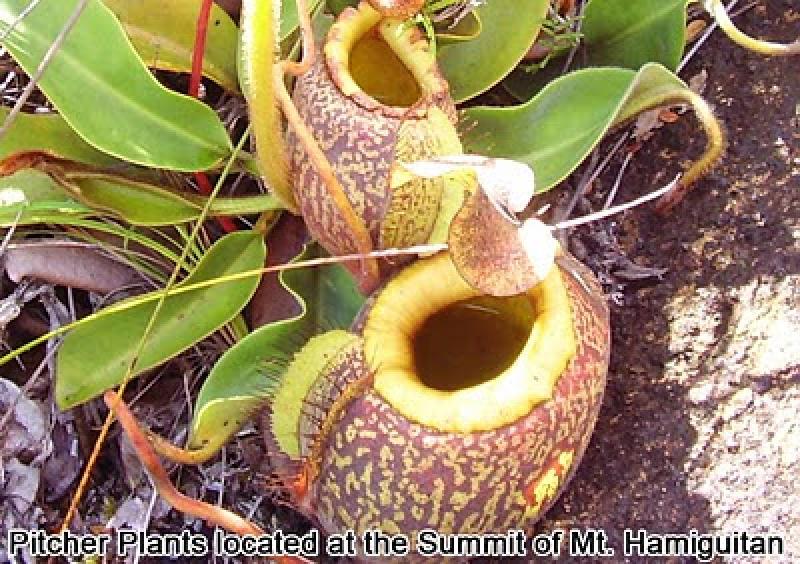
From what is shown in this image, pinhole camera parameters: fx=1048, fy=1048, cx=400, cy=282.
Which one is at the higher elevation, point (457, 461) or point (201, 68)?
point (201, 68)

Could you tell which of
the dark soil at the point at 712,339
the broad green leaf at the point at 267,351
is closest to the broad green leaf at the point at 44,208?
the broad green leaf at the point at 267,351

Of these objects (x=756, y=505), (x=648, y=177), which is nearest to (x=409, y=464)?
(x=756, y=505)

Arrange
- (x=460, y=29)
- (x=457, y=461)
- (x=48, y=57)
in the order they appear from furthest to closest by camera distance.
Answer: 1. (x=460, y=29)
2. (x=48, y=57)
3. (x=457, y=461)

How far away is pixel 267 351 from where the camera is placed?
3.35 feet

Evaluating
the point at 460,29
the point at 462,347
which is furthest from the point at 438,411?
the point at 460,29

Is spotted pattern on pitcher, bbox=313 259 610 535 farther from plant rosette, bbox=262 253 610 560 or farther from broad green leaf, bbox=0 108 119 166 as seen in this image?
broad green leaf, bbox=0 108 119 166

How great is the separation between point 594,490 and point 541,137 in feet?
1.15

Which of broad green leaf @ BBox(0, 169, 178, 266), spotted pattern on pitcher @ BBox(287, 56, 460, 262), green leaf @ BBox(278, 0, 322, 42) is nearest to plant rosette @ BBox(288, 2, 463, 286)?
spotted pattern on pitcher @ BBox(287, 56, 460, 262)

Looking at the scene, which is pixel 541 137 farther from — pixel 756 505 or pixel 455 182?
pixel 756 505

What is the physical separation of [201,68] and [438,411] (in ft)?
1.53

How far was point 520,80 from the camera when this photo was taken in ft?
3.82

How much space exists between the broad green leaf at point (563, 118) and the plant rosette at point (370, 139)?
0.13m

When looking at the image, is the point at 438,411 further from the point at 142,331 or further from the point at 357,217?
the point at 142,331

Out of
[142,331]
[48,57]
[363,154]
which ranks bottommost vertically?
[142,331]
